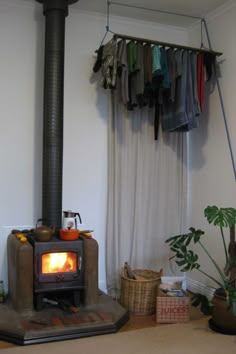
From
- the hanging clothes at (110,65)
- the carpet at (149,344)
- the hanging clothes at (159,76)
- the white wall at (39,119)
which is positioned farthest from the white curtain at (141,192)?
the carpet at (149,344)

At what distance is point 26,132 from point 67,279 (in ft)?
4.41

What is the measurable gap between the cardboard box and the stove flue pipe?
106 cm

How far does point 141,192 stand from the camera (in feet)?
12.9

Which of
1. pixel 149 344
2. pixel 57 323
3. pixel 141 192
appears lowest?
pixel 149 344

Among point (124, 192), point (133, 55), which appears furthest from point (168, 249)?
point (133, 55)

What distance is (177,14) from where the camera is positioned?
3.85 metres

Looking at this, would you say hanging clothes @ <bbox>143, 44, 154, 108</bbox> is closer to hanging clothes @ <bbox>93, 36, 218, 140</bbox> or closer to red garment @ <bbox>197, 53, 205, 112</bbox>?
hanging clothes @ <bbox>93, 36, 218, 140</bbox>

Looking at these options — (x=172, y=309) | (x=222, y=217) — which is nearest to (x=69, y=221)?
(x=172, y=309)

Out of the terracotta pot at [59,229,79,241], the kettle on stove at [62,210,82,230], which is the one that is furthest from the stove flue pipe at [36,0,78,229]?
the terracotta pot at [59,229,79,241]

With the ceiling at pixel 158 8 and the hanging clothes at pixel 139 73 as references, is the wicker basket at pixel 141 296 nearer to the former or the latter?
the hanging clothes at pixel 139 73

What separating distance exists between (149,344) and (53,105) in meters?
1.97

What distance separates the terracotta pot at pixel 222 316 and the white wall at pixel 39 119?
121cm

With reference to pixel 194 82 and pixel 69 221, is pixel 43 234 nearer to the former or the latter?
pixel 69 221

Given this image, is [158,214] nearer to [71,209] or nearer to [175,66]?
[71,209]
